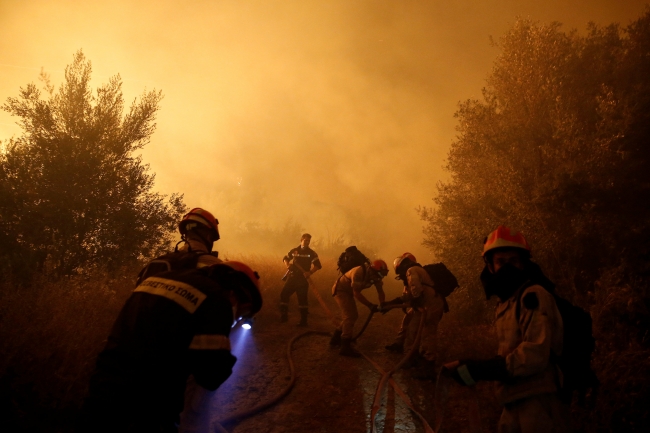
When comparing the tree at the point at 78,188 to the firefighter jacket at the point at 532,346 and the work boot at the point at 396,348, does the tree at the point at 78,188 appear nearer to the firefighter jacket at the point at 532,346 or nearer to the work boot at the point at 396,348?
the work boot at the point at 396,348

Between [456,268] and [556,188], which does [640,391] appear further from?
[456,268]

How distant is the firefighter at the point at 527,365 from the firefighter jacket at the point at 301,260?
6.87 metres

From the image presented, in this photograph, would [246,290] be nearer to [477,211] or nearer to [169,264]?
[169,264]

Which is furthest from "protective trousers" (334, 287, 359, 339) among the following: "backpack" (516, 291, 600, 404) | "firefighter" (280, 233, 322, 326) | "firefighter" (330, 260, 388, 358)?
"backpack" (516, 291, 600, 404)

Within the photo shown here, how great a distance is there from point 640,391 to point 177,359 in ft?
16.2

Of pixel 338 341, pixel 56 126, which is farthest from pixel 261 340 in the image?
pixel 56 126

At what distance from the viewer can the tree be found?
650cm

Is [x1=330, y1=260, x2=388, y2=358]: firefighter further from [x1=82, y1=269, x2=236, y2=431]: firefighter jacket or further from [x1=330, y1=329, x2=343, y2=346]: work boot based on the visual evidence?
[x1=82, y1=269, x2=236, y2=431]: firefighter jacket

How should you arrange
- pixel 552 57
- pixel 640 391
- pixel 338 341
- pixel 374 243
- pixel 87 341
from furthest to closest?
pixel 374 243, pixel 552 57, pixel 338 341, pixel 87 341, pixel 640 391

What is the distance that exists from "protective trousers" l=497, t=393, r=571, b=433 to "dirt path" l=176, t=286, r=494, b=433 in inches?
90.8

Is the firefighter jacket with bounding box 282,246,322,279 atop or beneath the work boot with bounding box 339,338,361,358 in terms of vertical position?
atop

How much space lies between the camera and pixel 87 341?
4.17 metres

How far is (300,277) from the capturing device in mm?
9062

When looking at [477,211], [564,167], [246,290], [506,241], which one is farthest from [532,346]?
Result: [477,211]
